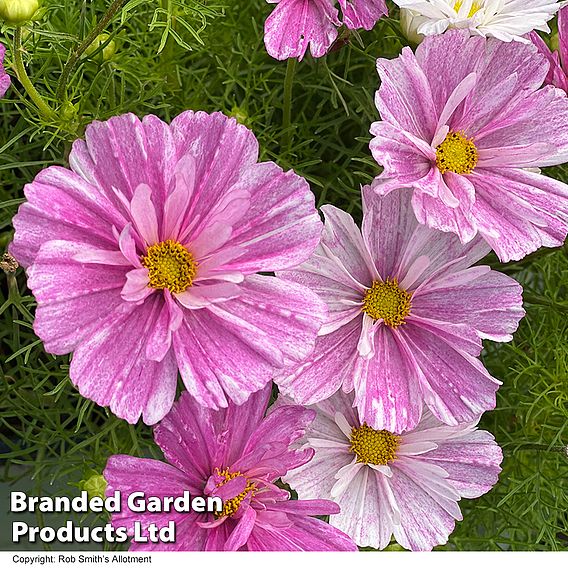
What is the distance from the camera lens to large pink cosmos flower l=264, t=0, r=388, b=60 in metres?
0.48

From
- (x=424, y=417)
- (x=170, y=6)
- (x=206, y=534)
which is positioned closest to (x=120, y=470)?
(x=206, y=534)

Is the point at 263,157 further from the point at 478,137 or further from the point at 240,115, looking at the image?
the point at 478,137

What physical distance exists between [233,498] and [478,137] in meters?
0.26

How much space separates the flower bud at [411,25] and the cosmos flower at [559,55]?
0.07 m

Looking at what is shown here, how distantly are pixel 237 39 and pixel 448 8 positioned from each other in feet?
0.70

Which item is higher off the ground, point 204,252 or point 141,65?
point 141,65

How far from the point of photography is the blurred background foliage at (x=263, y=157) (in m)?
0.60

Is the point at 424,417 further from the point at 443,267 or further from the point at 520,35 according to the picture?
the point at 520,35

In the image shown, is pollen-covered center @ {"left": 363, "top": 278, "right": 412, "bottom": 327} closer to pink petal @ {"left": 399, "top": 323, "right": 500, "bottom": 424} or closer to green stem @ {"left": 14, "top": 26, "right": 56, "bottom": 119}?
pink petal @ {"left": 399, "top": 323, "right": 500, "bottom": 424}

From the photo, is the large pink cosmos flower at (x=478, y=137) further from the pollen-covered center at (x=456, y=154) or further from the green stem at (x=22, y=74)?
the green stem at (x=22, y=74)

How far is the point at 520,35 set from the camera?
0.48 m

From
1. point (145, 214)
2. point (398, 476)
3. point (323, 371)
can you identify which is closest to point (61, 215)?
point (145, 214)

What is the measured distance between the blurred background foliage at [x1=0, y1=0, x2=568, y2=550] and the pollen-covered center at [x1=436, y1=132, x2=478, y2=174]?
10 centimetres

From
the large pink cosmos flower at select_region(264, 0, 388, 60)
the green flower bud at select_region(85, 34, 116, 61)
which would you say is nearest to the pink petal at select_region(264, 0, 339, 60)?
the large pink cosmos flower at select_region(264, 0, 388, 60)
